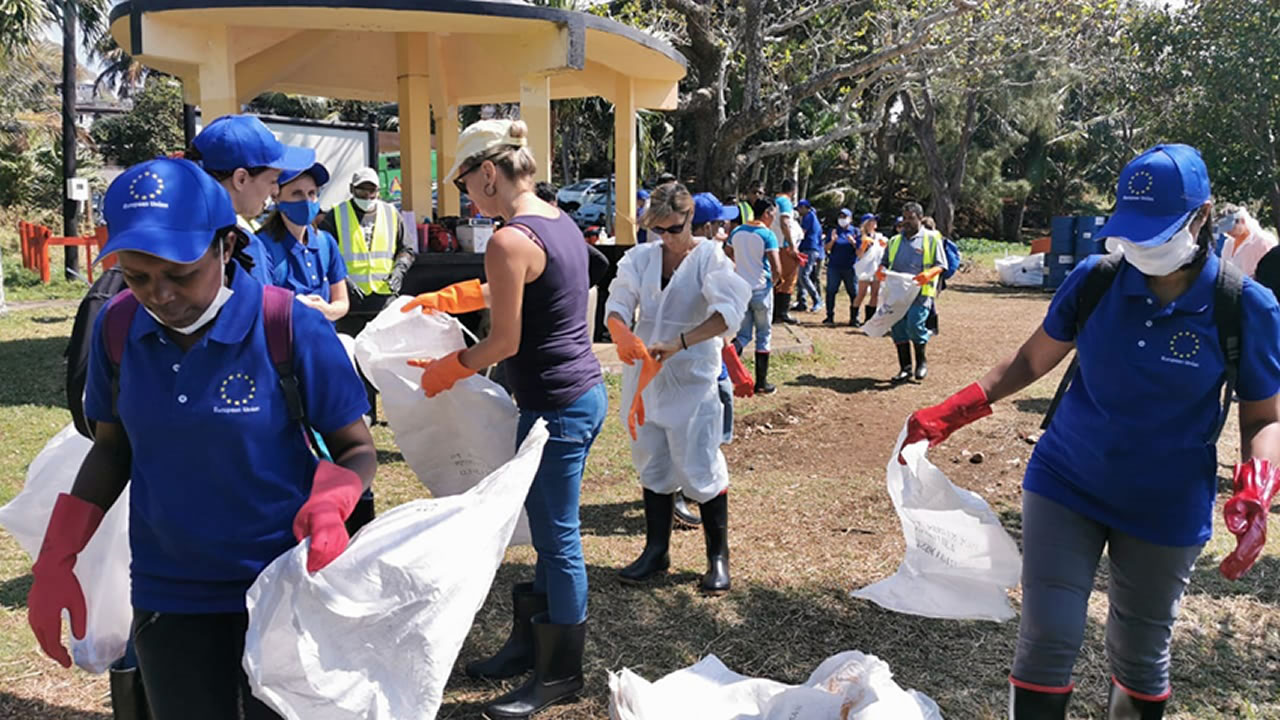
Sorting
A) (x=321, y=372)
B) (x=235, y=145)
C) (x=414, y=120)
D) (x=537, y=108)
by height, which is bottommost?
(x=321, y=372)

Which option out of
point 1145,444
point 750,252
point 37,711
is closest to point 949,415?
point 1145,444

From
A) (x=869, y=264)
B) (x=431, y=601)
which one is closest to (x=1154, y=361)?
(x=431, y=601)

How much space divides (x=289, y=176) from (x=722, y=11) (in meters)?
14.8

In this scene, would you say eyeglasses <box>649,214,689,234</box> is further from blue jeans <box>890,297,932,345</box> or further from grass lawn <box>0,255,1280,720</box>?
blue jeans <box>890,297,932,345</box>

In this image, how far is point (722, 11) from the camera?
17.3m

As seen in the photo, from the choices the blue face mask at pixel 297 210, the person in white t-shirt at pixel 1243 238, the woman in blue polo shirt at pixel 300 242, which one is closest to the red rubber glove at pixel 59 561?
the woman in blue polo shirt at pixel 300 242

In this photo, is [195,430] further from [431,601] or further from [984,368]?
[984,368]

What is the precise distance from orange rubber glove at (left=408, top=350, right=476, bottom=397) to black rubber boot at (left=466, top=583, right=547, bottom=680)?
803 mm

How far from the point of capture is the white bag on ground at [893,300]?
33.0 ft

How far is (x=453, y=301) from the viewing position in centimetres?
361

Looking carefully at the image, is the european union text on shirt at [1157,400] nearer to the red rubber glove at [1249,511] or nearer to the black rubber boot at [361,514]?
the red rubber glove at [1249,511]

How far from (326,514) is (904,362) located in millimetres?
9164

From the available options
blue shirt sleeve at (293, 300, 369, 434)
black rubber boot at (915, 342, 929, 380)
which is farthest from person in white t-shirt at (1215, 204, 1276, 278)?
blue shirt sleeve at (293, 300, 369, 434)

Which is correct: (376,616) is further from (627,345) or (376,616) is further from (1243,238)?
(1243,238)
